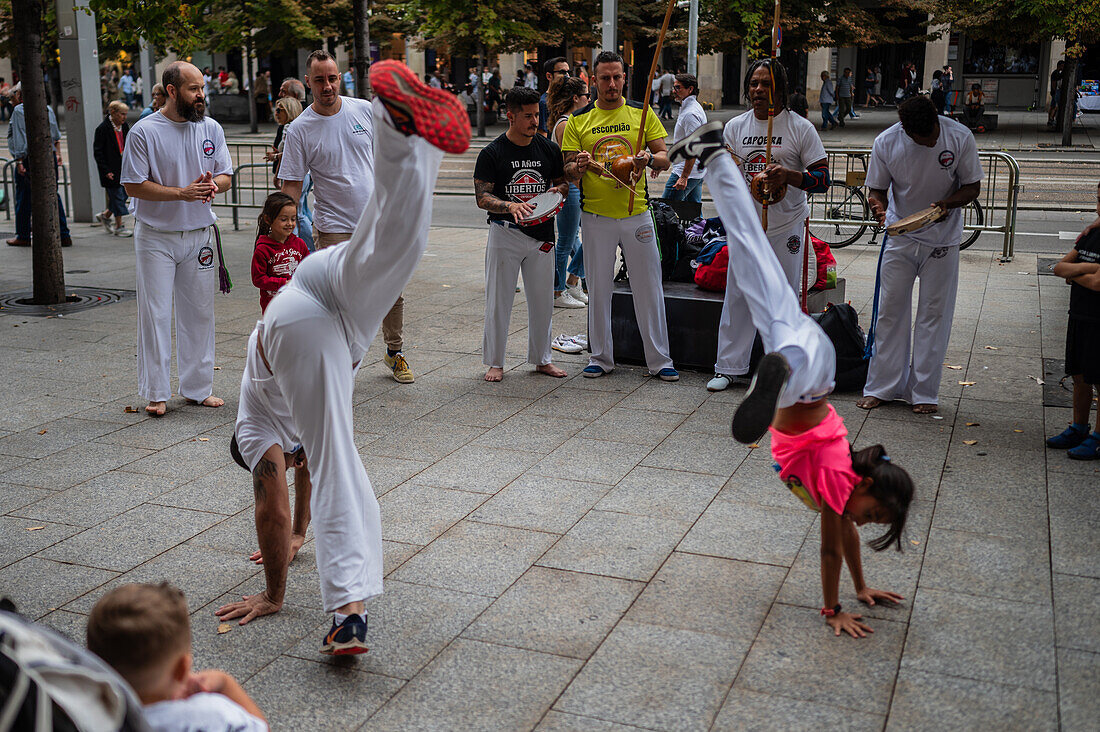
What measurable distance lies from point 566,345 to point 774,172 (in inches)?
91.1

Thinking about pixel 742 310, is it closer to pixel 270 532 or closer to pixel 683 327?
pixel 683 327

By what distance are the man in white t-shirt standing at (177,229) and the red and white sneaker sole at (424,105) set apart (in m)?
4.00

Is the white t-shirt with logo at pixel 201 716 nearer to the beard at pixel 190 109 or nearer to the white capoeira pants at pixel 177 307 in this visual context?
the white capoeira pants at pixel 177 307

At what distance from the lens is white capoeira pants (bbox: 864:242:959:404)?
263 inches

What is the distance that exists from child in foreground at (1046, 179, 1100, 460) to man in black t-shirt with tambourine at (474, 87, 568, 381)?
3.24m

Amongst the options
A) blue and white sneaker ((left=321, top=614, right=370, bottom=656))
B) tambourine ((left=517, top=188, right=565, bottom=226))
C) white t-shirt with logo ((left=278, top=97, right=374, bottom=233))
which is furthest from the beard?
blue and white sneaker ((left=321, top=614, right=370, bottom=656))

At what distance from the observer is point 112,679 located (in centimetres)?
177

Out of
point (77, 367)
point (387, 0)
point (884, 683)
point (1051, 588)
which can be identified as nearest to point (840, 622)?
point (884, 683)

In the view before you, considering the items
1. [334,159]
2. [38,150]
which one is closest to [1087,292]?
[334,159]

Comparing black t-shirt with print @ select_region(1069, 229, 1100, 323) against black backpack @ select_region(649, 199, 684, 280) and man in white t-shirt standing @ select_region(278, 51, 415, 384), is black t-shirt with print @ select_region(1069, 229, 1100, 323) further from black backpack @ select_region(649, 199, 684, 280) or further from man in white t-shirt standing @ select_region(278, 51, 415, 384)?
man in white t-shirt standing @ select_region(278, 51, 415, 384)

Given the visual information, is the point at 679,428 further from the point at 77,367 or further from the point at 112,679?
the point at 112,679

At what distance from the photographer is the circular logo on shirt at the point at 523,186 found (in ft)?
24.0

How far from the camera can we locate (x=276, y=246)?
6023mm

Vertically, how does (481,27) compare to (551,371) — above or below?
above
